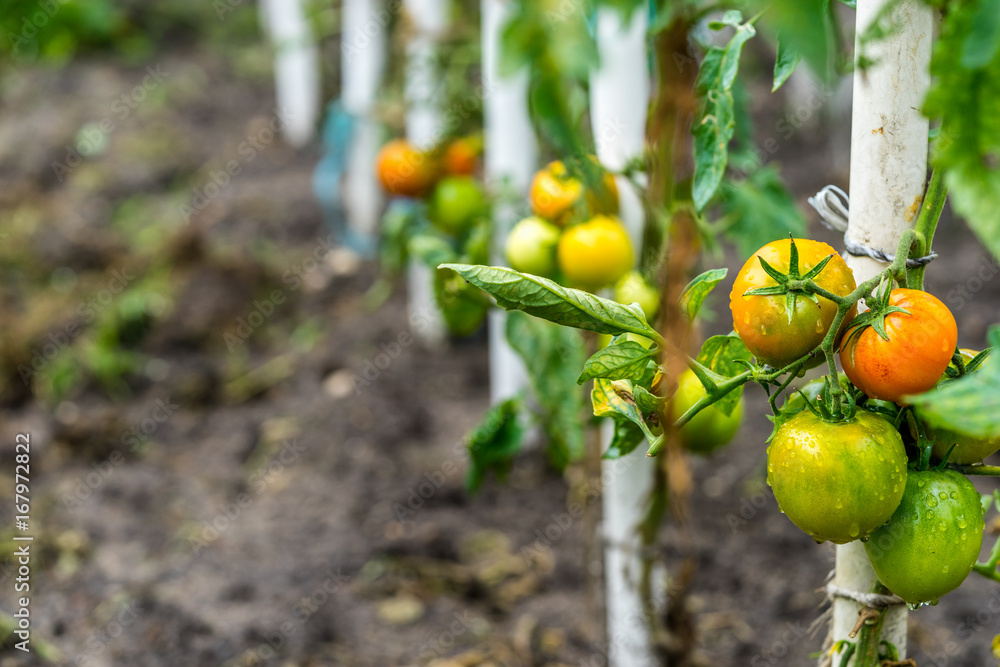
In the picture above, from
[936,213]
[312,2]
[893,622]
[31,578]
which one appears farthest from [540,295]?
[312,2]

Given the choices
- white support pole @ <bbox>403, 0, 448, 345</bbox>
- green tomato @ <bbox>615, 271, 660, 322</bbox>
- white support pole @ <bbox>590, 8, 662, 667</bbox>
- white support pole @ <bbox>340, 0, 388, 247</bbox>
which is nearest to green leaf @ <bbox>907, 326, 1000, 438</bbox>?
green tomato @ <bbox>615, 271, 660, 322</bbox>

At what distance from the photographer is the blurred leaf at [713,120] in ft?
2.46

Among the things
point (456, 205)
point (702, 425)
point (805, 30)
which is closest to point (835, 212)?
point (702, 425)

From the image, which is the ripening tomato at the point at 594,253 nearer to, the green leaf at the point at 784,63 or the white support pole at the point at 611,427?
the white support pole at the point at 611,427

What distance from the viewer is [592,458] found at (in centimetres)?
123

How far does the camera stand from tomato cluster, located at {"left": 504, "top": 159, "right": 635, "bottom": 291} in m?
1.04

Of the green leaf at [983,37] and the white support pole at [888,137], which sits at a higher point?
the green leaf at [983,37]

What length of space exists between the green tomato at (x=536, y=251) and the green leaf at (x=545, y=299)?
0.49 m

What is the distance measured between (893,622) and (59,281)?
2.67 meters

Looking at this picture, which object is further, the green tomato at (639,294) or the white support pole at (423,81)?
the white support pole at (423,81)

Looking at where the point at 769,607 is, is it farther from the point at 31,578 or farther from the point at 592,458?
the point at 31,578

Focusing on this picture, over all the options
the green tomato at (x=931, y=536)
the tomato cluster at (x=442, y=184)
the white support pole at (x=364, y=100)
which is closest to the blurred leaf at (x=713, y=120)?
the green tomato at (x=931, y=536)

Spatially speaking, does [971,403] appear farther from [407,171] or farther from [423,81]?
[423,81]

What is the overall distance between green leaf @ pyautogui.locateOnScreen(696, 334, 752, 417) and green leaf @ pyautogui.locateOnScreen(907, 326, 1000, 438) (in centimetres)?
23
